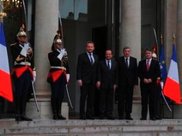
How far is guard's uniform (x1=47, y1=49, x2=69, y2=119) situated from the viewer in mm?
12259

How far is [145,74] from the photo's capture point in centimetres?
1336

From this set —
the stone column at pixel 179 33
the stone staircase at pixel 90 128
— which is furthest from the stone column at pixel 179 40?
the stone staircase at pixel 90 128

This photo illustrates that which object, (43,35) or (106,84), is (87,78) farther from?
(43,35)

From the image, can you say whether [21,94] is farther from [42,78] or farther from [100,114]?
[100,114]

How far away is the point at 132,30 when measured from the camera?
574 inches

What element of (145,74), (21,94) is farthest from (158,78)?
(21,94)

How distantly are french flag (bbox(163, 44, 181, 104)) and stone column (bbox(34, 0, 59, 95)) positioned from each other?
3638mm

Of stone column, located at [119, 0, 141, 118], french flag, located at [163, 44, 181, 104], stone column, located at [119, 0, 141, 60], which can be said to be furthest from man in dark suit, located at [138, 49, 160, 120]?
french flag, located at [163, 44, 181, 104]

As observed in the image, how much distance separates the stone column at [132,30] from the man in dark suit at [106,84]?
1.60 meters

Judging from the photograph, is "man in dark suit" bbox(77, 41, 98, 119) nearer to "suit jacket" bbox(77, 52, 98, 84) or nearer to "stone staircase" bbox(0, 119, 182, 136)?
"suit jacket" bbox(77, 52, 98, 84)

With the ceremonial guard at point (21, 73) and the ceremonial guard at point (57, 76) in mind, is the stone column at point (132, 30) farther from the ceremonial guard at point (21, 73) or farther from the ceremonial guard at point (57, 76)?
the ceremonial guard at point (21, 73)

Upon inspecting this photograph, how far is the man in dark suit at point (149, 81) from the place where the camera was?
13344 millimetres

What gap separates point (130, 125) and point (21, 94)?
8.97 ft

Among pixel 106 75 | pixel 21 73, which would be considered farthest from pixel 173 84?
pixel 21 73
